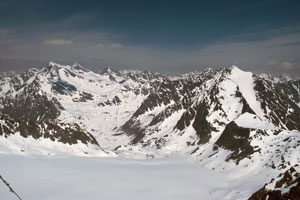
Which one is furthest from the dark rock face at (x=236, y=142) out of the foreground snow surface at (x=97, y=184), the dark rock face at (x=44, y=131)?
the dark rock face at (x=44, y=131)

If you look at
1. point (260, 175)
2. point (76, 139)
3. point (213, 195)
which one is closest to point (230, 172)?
point (260, 175)

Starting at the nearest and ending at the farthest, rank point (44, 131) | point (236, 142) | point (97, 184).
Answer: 1. point (97, 184)
2. point (236, 142)
3. point (44, 131)

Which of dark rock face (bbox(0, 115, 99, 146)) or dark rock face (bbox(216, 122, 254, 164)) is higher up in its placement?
dark rock face (bbox(0, 115, 99, 146))

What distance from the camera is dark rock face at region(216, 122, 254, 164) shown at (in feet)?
408

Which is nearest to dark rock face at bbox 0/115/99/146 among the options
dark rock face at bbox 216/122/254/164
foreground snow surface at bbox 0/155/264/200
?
foreground snow surface at bbox 0/155/264/200

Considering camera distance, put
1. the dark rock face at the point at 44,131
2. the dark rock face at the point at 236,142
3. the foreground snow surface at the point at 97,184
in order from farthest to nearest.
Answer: the dark rock face at the point at 44,131
the dark rock face at the point at 236,142
the foreground snow surface at the point at 97,184

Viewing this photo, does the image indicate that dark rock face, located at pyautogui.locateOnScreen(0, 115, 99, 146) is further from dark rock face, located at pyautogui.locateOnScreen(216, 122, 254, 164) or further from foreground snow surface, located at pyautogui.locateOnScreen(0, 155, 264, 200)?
dark rock face, located at pyautogui.locateOnScreen(216, 122, 254, 164)

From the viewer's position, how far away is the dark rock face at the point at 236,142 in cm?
12447

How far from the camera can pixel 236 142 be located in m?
145

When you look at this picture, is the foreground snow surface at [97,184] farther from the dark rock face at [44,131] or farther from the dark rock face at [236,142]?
the dark rock face at [44,131]

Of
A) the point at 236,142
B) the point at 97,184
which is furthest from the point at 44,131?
the point at 236,142

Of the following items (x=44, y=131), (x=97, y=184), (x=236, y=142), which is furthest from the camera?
(x=44, y=131)

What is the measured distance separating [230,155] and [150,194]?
75.9 m

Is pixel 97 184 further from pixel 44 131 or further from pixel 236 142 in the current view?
pixel 44 131
